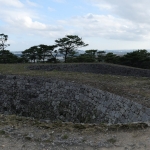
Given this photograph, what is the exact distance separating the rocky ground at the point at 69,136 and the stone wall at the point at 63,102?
179cm

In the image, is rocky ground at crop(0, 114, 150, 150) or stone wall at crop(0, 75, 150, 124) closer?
rocky ground at crop(0, 114, 150, 150)

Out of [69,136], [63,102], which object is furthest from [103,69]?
[69,136]

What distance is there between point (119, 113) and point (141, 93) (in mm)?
1088

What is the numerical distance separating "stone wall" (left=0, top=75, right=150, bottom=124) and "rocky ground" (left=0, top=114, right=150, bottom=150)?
179cm

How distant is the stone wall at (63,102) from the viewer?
6082mm

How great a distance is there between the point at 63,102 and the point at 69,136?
13.4 ft

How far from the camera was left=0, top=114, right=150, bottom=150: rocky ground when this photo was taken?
319 cm

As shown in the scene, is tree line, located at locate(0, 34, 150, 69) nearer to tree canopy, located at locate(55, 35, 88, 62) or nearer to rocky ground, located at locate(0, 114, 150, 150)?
tree canopy, located at locate(55, 35, 88, 62)

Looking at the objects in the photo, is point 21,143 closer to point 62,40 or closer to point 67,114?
point 67,114

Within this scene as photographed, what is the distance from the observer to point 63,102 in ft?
24.8

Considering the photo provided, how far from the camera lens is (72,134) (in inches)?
140

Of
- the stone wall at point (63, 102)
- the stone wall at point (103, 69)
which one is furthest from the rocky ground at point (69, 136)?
the stone wall at point (103, 69)

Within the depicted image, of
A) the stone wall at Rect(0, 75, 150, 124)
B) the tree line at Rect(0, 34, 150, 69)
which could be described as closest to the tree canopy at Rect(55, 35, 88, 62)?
the tree line at Rect(0, 34, 150, 69)

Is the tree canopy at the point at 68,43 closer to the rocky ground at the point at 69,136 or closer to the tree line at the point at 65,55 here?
the tree line at the point at 65,55
